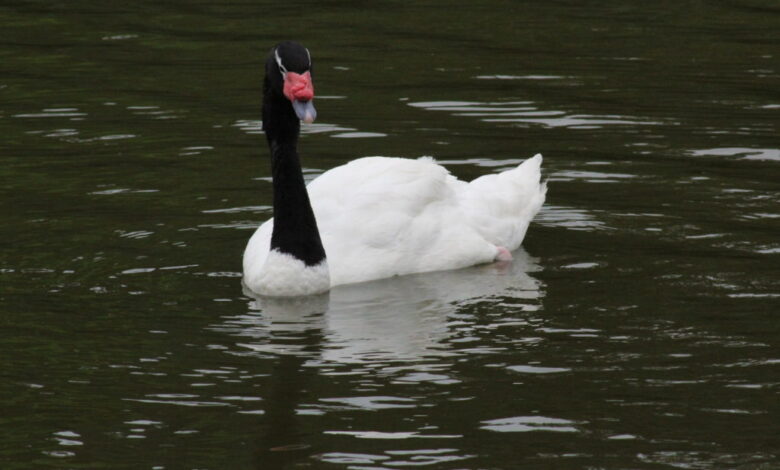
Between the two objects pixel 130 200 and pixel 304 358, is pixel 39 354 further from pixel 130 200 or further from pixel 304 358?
pixel 130 200

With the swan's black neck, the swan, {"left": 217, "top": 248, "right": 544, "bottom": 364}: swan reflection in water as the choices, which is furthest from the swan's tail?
the swan's black neck

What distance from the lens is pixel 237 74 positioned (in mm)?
21156

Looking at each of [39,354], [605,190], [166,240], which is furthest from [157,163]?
[39,354]

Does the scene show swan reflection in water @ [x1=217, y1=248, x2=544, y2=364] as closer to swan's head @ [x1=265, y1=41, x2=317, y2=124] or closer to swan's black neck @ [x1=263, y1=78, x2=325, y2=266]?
swan's black neck @ [x1=263, y1=78, x2=325, y2=266]

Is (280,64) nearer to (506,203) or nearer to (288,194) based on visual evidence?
(288,194)

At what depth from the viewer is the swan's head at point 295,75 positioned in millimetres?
12039

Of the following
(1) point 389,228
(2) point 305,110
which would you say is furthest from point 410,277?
(2) point 305,110

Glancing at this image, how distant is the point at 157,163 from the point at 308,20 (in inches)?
301

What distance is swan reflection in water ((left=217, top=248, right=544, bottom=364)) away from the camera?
11.3 meters

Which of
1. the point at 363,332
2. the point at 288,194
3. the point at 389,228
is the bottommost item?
the point at 363,332

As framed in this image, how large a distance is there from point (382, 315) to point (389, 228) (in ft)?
4.10

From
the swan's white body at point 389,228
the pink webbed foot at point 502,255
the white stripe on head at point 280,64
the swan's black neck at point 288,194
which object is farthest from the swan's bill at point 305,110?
the pink webbed foot at point 502,255

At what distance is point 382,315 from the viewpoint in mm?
12234

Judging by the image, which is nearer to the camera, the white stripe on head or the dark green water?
the dark green water
